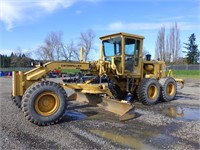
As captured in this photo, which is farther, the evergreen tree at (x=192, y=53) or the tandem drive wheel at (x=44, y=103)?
the evergreen tree at (x=192, y=53)

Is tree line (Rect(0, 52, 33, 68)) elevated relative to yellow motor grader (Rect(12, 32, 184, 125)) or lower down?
elevated

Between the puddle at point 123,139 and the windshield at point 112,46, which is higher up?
the windshield at point 112,46

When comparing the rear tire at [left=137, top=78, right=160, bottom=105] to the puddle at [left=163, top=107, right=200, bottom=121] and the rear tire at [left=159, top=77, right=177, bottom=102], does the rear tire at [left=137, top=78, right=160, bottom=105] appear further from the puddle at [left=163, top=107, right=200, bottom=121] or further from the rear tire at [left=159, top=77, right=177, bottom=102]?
the puddle at [left=163, top=107, right=200, bottom=121]

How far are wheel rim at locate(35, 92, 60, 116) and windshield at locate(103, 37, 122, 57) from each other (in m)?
3.47

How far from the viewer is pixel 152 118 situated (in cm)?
689

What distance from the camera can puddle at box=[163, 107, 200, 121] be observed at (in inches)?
281

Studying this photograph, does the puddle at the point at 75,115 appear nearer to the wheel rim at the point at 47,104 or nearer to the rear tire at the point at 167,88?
the wheel rim at the point at 47,104

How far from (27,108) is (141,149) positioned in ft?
9.80

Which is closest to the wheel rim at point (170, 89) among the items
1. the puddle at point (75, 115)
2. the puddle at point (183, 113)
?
the puddle at point (183, 113)

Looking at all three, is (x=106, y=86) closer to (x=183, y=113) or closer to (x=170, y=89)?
(x=183, y=113)

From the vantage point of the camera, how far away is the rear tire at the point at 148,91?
8.84 metres

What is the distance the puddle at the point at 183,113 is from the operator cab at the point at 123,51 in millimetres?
1999

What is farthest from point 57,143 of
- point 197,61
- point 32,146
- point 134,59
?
point 197,61

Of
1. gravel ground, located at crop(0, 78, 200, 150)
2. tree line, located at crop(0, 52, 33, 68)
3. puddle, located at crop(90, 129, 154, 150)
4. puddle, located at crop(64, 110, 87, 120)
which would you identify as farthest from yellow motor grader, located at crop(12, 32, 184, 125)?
tree line, located at crop(0, 52, 33, 68)
